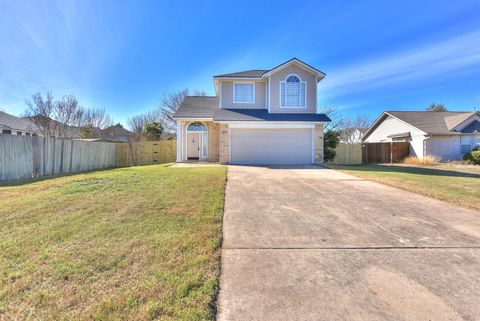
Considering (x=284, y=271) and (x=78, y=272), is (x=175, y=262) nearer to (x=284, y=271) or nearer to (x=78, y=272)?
(x=78, y=272)

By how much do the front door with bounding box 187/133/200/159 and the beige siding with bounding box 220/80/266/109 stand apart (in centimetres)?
319

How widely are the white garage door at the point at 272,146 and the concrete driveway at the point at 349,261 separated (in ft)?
29.0

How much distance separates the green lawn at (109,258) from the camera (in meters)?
1.95

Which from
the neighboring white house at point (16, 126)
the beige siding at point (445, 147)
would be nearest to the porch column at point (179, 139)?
the neighboring white house at point (16, 126)

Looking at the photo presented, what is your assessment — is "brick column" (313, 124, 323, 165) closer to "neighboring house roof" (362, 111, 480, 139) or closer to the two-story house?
the two-story house

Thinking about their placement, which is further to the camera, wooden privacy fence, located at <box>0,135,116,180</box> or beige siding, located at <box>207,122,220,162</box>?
beige siding, located at <box>207,122,220,162</box>

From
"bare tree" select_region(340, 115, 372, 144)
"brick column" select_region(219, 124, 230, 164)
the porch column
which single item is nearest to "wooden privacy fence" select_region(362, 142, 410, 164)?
"brick column" select_region(219, 124, 230, 164)

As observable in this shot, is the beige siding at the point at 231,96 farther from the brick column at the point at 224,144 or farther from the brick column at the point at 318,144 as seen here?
the brick column at the point at 318,144

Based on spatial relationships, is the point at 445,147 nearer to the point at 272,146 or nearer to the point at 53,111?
the point at 272,146

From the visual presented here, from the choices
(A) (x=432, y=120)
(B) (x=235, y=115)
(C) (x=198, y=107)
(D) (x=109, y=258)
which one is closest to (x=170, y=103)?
(C) (x=198, y=107)

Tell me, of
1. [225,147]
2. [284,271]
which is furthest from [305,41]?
[284,271]

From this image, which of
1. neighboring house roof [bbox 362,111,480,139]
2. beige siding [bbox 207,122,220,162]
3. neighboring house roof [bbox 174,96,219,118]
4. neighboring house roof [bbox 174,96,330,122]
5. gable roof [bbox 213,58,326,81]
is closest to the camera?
neighboring house roof [bbox 174,96,330,122]

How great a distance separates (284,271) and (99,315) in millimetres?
1840

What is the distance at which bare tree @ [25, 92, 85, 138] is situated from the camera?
2120 cm
